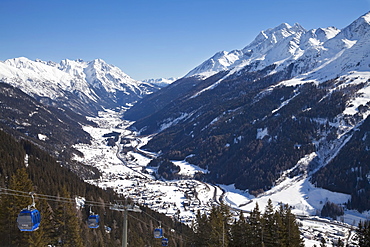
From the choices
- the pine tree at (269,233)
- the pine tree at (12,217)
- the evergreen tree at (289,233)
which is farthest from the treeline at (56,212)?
the evergreen tree at (289,233)

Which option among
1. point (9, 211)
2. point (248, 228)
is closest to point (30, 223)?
point (9, 211)

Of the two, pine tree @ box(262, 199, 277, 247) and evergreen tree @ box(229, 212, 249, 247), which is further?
evergreen tree @ box(229, 212, 249, 247)

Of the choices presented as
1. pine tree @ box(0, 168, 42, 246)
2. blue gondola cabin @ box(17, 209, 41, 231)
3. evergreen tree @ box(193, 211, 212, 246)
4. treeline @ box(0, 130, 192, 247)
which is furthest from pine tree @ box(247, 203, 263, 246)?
blue gondola cabin @ box(17, 209, 41, 231)

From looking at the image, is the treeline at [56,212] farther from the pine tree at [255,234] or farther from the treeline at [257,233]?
the pine tree at [255,234]

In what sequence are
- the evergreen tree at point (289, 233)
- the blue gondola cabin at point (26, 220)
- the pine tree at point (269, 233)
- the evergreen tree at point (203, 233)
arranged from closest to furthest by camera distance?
1. the blue gondola cabin at point (26, 220)
2. the pine tree at point (269, 233)
3. the evergreen tree at point (289, 233)
4. the evergreen tree at point (203, 233)

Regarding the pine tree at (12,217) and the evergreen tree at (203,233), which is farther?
the evergreen tree at (203,233)

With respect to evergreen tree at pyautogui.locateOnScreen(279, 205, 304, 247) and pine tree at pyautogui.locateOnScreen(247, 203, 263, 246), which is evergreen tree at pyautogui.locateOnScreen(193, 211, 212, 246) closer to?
pine tree at pyautogui.locateOnScreen(247, 203, 263, 246)

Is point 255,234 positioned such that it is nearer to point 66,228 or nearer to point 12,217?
point 66,228

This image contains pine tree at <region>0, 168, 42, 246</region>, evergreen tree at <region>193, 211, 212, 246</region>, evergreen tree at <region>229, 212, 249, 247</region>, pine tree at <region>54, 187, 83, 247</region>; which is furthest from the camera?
evergreen tree at <region>193, 211, 212, 246</region>

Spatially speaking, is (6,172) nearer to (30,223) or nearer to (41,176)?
(41,176)
